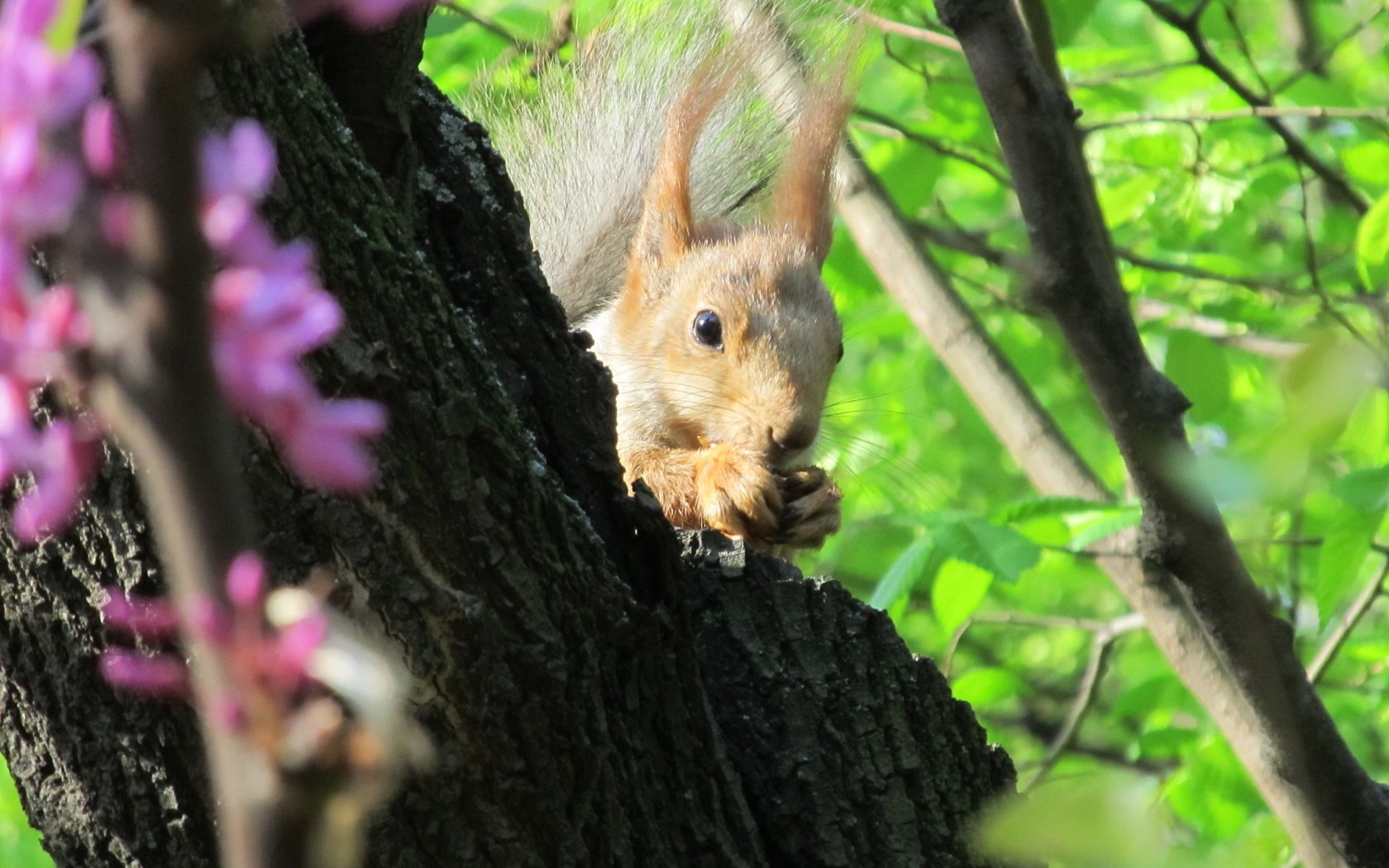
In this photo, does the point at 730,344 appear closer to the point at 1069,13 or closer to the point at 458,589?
the point at 1069,13

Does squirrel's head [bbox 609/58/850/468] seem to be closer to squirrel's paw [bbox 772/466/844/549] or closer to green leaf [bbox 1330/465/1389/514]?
squirrel's paw [bbox 772/466/844/549]

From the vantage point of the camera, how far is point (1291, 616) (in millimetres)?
2699

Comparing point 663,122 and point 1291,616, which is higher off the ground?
point 663,122

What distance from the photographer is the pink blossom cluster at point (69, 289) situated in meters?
0.42

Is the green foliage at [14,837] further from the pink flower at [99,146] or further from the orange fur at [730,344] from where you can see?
the pink flower at [99,146]

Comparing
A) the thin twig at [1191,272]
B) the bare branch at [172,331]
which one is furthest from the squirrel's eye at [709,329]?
the bare branch at [172,331]

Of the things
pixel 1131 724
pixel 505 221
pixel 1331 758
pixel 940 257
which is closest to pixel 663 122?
pixel 940 257

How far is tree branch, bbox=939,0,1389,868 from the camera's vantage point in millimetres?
1474

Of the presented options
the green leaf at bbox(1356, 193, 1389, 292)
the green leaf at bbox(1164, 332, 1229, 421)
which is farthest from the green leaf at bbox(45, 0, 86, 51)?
the green leaf at bbox(1164, 332, 1229, 421)

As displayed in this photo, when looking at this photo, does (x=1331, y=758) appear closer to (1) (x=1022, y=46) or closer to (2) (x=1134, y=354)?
(2) (x=1134, y=354)

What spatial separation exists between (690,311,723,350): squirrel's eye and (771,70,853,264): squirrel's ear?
12.4 inches

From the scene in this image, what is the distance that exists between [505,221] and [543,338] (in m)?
0.13

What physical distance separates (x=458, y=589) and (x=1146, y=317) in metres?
2.60

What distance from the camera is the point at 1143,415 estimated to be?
153 centimetres
